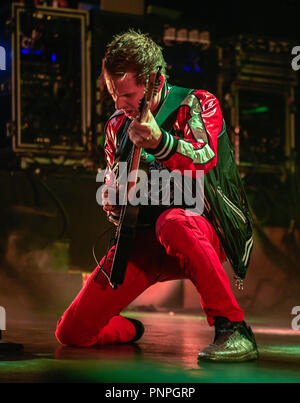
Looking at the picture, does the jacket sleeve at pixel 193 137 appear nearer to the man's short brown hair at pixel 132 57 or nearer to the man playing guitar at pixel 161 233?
the man playing guitar at pixel 161 233

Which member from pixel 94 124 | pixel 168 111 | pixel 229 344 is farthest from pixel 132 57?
pixel 94 124

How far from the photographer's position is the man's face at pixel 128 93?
112 inches

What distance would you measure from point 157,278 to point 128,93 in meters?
0.80

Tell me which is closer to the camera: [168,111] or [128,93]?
[128,93]

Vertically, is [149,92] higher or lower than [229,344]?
higher

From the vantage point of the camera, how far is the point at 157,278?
3.15 meters

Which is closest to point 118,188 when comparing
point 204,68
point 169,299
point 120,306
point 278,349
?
point 120,306

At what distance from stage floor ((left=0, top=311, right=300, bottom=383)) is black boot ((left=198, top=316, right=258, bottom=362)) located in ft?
0.15

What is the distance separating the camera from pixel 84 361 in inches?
108

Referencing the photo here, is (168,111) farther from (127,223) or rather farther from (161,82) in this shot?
(127,223)

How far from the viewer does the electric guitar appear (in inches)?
113

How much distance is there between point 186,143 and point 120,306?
0.80 metres

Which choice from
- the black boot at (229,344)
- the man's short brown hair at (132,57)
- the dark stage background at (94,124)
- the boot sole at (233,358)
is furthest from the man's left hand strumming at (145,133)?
the dark stage background at (94,124)
